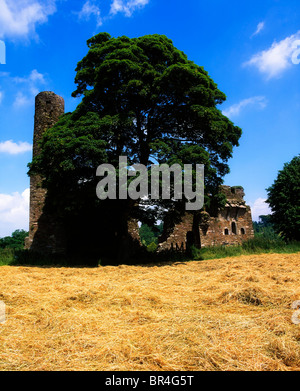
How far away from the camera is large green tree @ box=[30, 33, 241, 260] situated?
367 inches

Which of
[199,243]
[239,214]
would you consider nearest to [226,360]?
[199,243]

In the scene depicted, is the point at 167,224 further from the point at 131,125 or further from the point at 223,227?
the point at 131,125

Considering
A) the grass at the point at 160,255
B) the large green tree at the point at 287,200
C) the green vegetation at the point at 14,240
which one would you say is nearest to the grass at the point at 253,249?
the grass at the point at 160,255

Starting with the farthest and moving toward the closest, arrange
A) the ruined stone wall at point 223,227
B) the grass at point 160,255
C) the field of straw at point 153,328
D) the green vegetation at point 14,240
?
the green vegetation at point 14,240 < the ruined stone wall at point 223,227 < the grass at point 160,255 < the field of straw at point 153,328

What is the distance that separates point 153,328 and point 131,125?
28.6 feet

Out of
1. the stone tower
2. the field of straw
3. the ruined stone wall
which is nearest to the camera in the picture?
the field of straw

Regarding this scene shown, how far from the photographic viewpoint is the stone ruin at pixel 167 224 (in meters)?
13.3

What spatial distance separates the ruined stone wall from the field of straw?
1240 cm

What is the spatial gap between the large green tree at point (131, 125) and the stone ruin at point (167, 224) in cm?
215

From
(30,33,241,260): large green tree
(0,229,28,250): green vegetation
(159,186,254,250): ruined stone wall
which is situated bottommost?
(0,229,28,250): green vegetation

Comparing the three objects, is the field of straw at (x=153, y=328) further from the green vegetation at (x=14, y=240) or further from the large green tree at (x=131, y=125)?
the green vegetation at (x=14, y=240)

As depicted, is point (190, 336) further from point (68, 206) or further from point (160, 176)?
point (68, 206)

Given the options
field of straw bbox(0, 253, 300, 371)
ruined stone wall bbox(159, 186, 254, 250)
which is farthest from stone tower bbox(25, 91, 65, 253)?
field of straw bbox(0, 253, 300, 371)

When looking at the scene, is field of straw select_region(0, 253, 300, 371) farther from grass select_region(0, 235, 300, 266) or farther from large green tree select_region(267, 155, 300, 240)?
large green tree select_region(267, 155, 300, 240)
